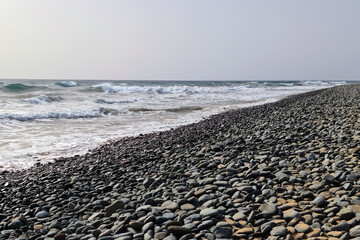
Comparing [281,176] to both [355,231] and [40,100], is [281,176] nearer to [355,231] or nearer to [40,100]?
[355,231]

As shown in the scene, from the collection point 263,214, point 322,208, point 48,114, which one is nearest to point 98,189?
point 263,214

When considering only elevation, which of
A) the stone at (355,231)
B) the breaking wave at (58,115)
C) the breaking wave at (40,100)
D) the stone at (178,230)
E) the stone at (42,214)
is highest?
the stone at (355,231)

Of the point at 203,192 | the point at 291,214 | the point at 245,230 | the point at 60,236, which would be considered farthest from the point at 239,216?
the point at 60,236

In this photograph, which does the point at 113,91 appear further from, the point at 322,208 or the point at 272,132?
the point at 322,208

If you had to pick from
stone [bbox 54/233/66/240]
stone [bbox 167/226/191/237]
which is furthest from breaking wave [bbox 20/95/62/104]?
stone [bbox 167/226/191/237]

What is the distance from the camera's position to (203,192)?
386 centimetres

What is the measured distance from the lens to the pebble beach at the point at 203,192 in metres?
2.91

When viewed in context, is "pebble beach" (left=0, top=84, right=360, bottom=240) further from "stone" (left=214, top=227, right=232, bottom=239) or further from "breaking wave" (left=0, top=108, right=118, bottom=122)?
"breaking wave" (left=0, top=108, right=118, bottom=122)

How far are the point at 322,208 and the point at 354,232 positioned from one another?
0.56 meters

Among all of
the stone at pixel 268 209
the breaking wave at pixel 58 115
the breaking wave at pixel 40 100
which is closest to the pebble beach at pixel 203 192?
the stone at pixel 268 209

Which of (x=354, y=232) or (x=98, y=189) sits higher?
(x=354, y=232)

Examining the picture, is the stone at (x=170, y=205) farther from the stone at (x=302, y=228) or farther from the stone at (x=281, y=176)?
the stone at (x=281, y=176)

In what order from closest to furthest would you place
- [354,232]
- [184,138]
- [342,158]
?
1. [354,232]
2. [342,158]
3. [184,138]

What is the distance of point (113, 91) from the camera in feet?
137
